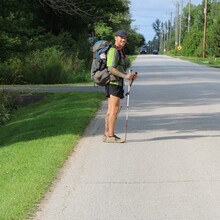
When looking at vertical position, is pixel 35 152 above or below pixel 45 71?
below

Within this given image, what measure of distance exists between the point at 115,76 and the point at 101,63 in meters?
0.34

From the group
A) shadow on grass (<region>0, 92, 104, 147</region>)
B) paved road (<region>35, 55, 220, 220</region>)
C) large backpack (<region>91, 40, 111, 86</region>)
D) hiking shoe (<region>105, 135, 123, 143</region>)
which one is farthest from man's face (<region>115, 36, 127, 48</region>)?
shadow on grass (<region>0, 92, 104, 147</region>)

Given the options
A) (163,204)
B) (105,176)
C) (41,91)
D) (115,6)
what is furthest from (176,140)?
(115,6)

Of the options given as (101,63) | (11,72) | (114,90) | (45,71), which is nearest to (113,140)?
(114,90)

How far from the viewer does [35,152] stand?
8.54m

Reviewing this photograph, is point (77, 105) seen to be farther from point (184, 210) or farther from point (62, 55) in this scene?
point (62, 55)

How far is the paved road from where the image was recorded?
18.5ft

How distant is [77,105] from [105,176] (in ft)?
25.9

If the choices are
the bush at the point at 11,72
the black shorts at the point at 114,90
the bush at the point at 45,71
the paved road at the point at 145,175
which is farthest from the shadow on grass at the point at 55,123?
the bush at the point at 45,71

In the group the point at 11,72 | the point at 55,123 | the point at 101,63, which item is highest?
the point at 101,63

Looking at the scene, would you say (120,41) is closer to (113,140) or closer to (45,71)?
(113,140)

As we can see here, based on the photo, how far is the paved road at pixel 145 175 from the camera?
564 centimetres

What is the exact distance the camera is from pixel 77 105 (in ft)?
48.9

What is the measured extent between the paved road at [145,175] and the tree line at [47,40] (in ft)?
30.1
